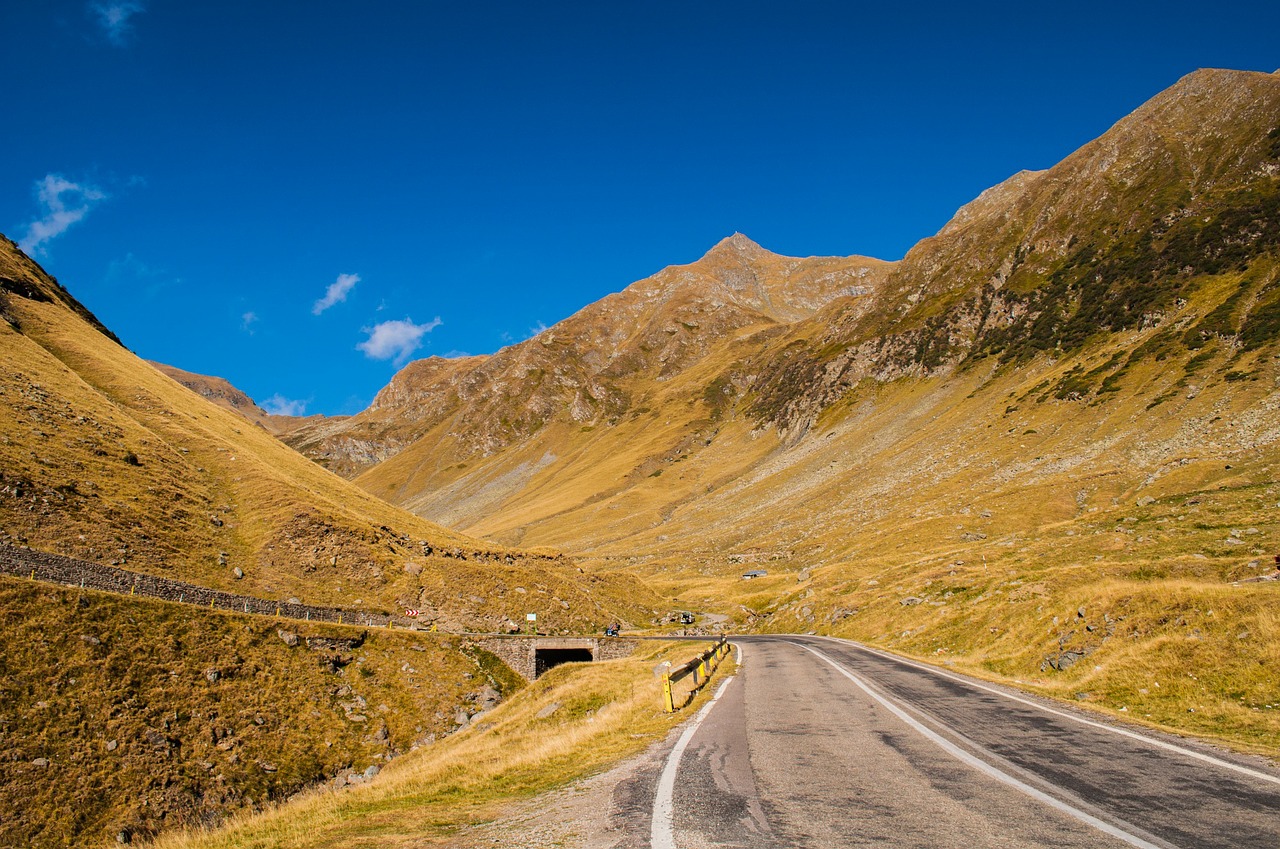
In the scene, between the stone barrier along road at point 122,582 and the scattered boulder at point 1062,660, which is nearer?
the scattered boulder at point 1062,660

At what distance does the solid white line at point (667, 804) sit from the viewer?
6.55m

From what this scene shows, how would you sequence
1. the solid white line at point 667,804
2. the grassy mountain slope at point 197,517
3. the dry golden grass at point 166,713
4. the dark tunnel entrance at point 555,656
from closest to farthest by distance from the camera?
the solid white line at point 667,804 → the dry golden grass at point 166,713 → the grassy mountain slope at point 197,517 → the dark tunnel entrance at point 555,656

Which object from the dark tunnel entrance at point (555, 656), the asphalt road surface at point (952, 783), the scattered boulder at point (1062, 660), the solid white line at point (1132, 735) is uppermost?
the asphalt road surface at point (952, 783)

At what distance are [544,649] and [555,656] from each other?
2.36 metres

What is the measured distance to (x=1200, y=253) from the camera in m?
113

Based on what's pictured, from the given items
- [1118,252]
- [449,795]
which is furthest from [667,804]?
[1118,252]

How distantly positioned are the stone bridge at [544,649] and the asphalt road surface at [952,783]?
1218 inches

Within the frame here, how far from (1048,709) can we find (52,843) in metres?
29.0

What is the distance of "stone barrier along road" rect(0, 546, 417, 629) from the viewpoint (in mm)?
27483

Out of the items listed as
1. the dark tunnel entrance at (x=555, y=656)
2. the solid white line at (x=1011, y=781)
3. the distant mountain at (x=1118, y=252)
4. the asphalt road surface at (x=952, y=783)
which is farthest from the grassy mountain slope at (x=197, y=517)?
the distant mountain at (x=1118, y=252)

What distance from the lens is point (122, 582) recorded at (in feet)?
101

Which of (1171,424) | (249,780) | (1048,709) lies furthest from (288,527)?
(1171,424)

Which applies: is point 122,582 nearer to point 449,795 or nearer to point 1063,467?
point 449,795

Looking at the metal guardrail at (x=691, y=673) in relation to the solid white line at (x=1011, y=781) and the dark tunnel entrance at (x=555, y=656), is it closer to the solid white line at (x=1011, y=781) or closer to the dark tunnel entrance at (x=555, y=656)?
the solid white line at (x=1011, y=781)
